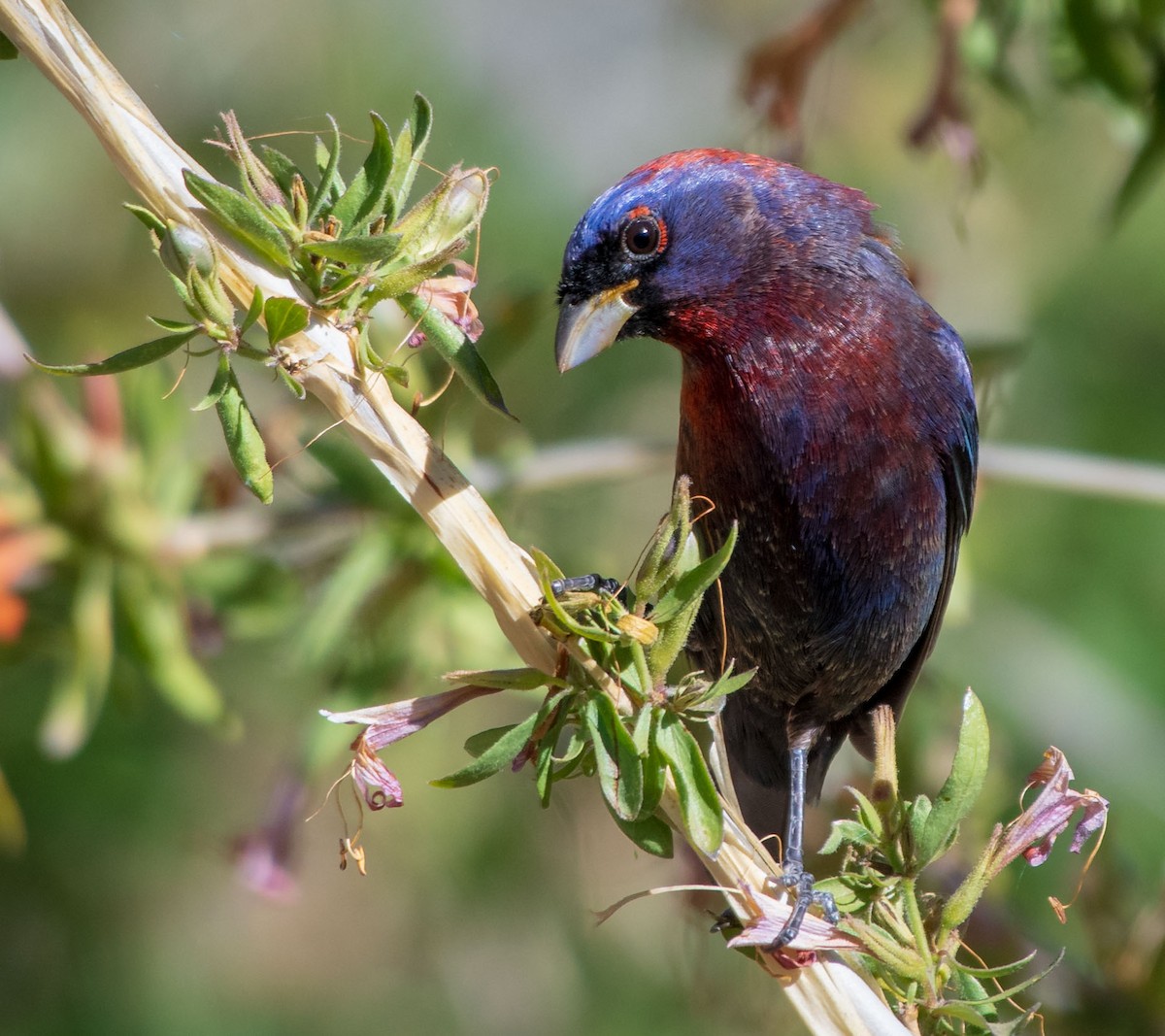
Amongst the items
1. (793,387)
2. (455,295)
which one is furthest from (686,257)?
(455,295)

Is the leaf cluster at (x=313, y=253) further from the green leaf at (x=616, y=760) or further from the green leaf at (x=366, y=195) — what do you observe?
the green leaf at (x=616, y=760)

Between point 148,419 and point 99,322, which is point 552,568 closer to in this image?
point 148,419

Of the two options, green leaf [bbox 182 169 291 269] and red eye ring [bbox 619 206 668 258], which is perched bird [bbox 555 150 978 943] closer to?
red eye ring [bbox 619 206 668 258]

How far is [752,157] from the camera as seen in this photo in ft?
9.21

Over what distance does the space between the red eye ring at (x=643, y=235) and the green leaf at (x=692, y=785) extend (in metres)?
1.17

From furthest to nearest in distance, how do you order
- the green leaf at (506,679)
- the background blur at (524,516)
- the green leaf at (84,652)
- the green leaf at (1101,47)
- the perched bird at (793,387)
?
the background blur at (524,516), the green leaf at (1101,47), the green leaf at (84,652), the perched bird at (793,387), the green leaf at (506,679)

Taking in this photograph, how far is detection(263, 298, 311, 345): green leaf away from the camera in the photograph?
1502 mm

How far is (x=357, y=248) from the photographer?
4.82 ft

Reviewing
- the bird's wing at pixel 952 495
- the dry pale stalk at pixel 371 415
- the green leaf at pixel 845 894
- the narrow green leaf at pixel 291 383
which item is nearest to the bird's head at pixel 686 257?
the bird's wing at pixel 952 495

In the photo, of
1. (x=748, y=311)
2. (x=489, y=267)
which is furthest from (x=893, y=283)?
(x=489, y=267)

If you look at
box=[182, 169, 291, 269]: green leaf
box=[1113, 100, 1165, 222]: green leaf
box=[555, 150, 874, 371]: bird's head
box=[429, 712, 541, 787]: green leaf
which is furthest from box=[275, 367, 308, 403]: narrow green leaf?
box=[1113, 100, 1165, 222]: green leaf

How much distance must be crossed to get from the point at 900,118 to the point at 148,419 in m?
3.52

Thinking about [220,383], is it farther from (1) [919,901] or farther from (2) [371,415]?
(1) [919,901]

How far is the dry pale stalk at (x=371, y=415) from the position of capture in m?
1.53
